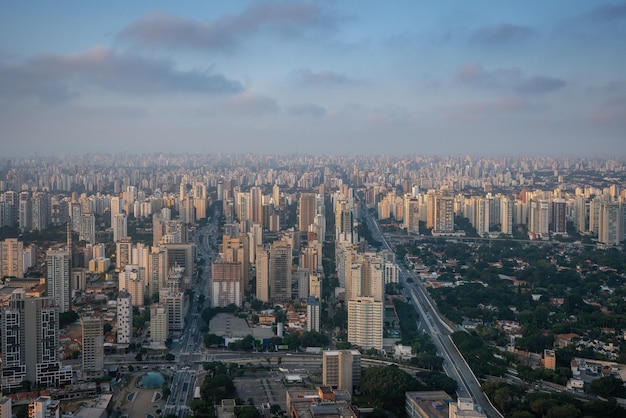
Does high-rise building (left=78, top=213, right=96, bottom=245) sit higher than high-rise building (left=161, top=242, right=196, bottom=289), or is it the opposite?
high-rise building (left=78, top=213, right=96, bottom=245)

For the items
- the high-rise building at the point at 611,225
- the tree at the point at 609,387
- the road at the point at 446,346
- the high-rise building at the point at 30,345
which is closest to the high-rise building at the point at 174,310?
the high-rise building at the point at 30,345

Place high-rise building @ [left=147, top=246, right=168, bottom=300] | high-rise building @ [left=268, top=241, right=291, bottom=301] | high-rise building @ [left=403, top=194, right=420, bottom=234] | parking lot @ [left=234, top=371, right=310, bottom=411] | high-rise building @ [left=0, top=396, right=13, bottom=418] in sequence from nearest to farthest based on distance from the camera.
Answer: high-rise building @ [left=0, top=396, right=13, bottom=418] → parking lot @ [left=234, top=371, right=310, bottom=411] → high-rise building @ [left=147, top=246, right=168, bottom=300] → high-rise building @ [left=268, top=241, right=291, bottom=301] → high-rise building @ [left=403, top=194, right=420, bottom=234]

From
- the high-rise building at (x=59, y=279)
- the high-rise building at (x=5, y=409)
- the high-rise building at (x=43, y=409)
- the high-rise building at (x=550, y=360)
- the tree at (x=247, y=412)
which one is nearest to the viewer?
the high-rise building at (x=43, y=409)

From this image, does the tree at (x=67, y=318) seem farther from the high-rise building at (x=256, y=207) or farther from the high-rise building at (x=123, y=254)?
the high-rise building at (x=256, y=207)

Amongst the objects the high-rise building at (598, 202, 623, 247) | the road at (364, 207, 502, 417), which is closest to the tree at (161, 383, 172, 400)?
the road at (364, 207, 502, 417)

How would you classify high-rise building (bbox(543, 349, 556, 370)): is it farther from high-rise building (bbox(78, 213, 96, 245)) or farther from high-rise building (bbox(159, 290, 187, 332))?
high-rise building (bbox(78, 213, 96, 245))

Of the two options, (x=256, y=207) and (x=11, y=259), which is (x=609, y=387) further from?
(x=256, y=207)

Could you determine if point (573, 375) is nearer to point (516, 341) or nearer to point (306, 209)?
point (516, 341)

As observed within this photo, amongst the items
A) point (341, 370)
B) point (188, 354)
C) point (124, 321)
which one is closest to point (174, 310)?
point (124, 321)
